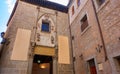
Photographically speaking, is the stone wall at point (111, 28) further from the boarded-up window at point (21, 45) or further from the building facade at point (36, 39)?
the boarded-up window at point (21, 45)

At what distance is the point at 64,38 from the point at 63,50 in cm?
105

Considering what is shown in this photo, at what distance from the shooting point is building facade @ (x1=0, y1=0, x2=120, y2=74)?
4.54 meters

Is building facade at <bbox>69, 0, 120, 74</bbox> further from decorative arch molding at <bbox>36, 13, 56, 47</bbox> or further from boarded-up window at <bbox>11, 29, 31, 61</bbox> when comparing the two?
boarded-up window at <bbox>11, 29, 31, 61</bbox>

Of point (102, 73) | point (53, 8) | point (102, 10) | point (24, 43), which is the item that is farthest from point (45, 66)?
point (102, 10)

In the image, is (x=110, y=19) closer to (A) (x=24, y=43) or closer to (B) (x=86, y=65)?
(B) (x=86, y=65)

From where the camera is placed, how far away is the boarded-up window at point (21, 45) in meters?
6.34

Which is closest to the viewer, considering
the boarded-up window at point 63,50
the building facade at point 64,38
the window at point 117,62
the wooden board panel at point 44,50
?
the window at point 117,62

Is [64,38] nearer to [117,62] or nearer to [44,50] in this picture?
[44,50]

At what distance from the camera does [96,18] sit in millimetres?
5500

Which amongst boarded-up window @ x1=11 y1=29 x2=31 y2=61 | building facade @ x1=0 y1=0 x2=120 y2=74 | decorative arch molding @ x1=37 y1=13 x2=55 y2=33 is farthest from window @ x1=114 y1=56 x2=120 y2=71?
decorative arch molding @ x1=37 y1=13 x2=55 y2=33

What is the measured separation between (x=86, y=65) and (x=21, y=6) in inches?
249

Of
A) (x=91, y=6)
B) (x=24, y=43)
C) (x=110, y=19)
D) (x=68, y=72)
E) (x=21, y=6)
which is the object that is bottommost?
(x=68, y=72)

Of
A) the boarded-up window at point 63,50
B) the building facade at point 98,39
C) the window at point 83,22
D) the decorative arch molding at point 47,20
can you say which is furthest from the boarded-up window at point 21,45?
the window at point 83,22

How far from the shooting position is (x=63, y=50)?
7.82 meters
